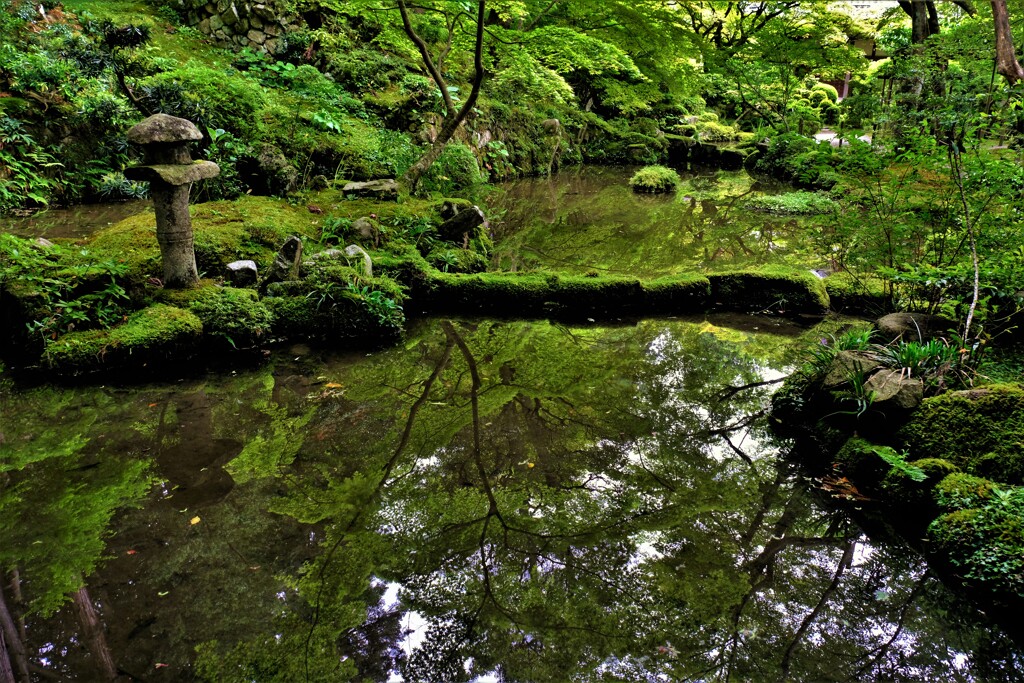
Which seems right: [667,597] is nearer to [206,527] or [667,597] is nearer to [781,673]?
[781,673]

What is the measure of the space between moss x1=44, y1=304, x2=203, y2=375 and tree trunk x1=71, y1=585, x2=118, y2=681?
2705 millimetres

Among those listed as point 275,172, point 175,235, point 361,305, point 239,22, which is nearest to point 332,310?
point 361,305

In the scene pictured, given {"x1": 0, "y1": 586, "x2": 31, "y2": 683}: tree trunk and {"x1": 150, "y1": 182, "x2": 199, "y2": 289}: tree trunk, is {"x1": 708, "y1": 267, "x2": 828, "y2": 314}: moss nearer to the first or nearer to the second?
{"x1": 150, "y1": 182, "x2": 199, "y2": 289}: tree trunk

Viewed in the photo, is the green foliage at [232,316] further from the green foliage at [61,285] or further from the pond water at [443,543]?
the green foliage at [61,285]

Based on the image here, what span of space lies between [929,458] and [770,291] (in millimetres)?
3812

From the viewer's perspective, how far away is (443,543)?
3.35 metres

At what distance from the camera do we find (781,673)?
2.59 meters

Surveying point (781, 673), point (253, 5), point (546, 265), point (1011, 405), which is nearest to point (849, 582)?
point (781, 673)

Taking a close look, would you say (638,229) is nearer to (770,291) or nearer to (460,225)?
(770,291)

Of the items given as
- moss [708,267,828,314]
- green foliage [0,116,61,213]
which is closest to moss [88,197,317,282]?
green foliage [0,116,61,213]

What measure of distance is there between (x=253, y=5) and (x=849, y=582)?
1398 centimetres

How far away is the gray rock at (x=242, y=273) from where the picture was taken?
6.12 metres

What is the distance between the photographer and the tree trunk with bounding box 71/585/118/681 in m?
2.50

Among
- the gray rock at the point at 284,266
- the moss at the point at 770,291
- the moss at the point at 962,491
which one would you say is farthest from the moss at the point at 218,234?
the moss at the point at 962,491
